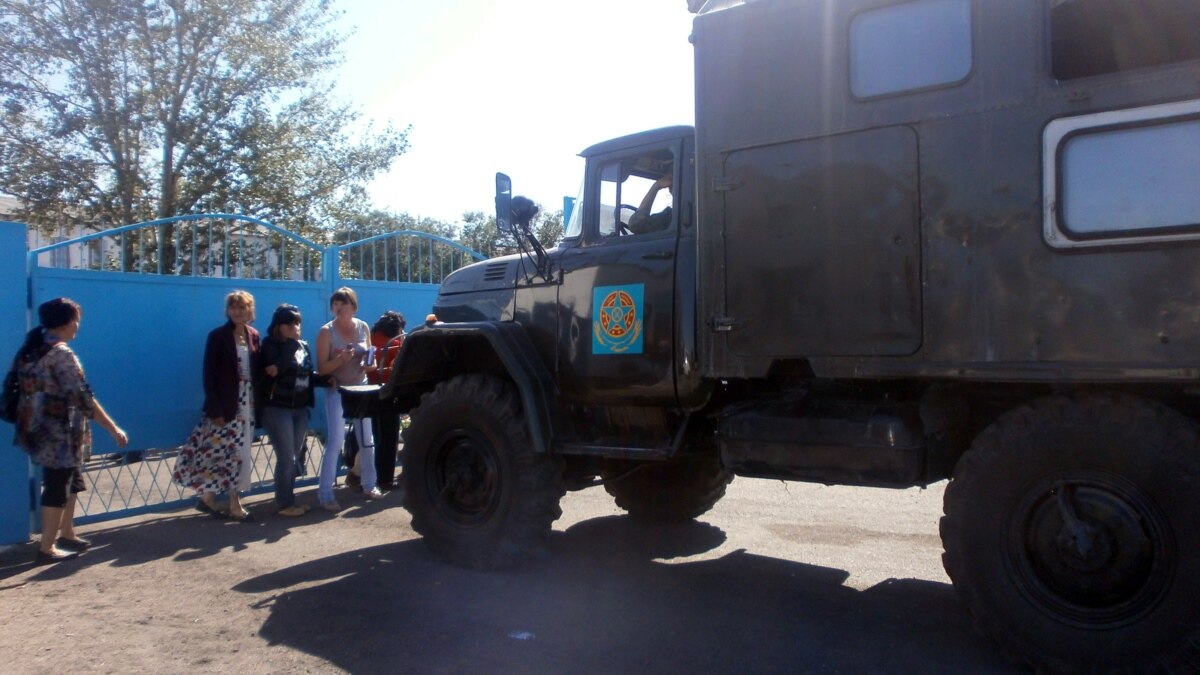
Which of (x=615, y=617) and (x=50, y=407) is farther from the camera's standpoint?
(x=50, y=407)

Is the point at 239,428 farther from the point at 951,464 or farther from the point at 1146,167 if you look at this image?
the point at 1146,167

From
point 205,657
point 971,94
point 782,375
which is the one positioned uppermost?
point 971,94

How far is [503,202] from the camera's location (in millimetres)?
5801

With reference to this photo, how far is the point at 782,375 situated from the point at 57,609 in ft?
13.6

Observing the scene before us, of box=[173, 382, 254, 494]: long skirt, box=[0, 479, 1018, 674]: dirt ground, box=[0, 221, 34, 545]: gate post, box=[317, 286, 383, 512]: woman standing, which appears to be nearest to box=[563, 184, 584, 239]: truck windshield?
box=[0, 479, 1018, 674]: dirt ground

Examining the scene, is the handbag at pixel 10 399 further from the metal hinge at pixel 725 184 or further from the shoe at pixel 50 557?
the metal hinge at pixel 725 184

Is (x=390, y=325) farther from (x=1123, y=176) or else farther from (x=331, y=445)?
(x=1123, y=176)

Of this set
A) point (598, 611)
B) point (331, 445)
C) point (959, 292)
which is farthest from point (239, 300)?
point (959, 292)

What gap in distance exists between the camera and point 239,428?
7.40m

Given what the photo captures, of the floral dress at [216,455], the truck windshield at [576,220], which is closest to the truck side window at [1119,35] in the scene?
the truck windshield at [576,220]

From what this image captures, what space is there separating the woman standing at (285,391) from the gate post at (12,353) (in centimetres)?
169

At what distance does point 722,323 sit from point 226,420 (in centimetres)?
431

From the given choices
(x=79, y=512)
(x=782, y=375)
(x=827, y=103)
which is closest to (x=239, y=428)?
(x=79, y=512)

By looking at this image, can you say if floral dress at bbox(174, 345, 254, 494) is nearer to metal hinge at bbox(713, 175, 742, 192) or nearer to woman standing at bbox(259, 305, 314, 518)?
woman standing at bbox(259, 305, 314, 518)
